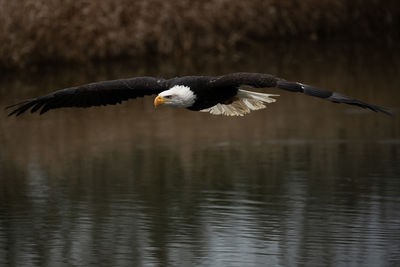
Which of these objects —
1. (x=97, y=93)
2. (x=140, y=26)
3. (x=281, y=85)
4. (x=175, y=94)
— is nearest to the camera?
(x=281, y=85)

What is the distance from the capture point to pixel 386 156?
11125 millimetres

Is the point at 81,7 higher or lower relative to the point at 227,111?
higher

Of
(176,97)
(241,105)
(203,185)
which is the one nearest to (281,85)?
(176,97)

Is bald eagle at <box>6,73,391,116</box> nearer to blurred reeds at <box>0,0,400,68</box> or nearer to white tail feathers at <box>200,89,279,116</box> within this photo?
white tail feathers at <box>200,89,279,116</box>

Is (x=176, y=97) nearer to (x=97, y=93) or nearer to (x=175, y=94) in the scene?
(x=175, y=94)

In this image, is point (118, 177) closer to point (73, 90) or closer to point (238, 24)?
point (73, 90)

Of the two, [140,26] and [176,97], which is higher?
[140,26]

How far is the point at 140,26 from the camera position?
54.6 feet

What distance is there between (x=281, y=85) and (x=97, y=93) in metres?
2.06

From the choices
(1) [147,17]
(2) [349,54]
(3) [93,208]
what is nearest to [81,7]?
(1) [147,17]

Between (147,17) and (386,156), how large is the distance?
259 inches

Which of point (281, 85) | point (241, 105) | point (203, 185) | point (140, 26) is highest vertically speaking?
point (140, 26)

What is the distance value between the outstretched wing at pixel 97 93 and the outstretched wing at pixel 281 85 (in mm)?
659

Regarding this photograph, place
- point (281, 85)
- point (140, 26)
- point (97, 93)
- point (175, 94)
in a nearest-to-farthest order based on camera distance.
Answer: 1. point (281, 85)
2. point (175, 94)
3. point (97, 93)
4. point (140, 26)
